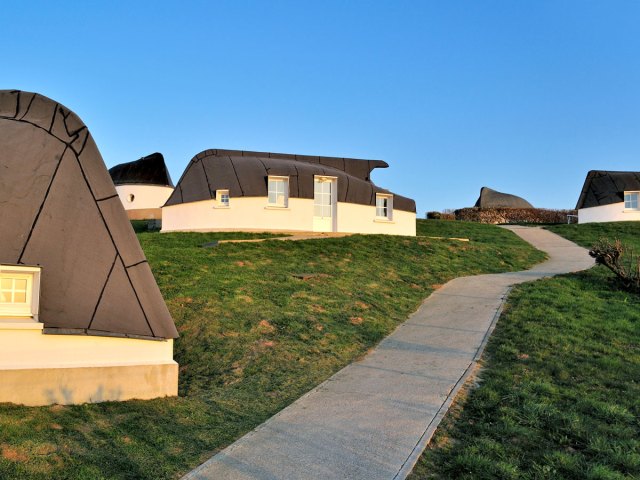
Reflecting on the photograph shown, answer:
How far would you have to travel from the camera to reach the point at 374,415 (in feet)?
24.2

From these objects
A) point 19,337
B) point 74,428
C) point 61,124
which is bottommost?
point 74,428

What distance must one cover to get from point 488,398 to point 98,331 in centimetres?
Result: 567

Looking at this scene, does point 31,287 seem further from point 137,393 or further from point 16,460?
point 16,460

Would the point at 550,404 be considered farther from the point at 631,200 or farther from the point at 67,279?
the point at 631,200

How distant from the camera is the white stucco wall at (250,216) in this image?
26297 mm

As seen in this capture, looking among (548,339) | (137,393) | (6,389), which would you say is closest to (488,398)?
(548,339)

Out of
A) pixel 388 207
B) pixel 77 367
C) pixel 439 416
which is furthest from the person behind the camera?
pixel 388 207

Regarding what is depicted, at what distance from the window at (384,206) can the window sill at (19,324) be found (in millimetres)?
23196

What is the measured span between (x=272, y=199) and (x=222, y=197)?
95.1 inches

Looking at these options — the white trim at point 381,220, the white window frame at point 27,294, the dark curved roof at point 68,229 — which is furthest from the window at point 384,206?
the white window frame at point 27,294

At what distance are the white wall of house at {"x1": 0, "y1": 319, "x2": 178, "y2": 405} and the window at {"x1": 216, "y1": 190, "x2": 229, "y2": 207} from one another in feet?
60.5

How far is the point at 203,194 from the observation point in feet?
88.0

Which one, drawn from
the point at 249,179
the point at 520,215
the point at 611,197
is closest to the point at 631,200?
the point at 611,197

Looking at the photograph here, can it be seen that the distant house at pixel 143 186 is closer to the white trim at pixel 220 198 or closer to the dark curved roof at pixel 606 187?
the white trim at pixel 220 198
